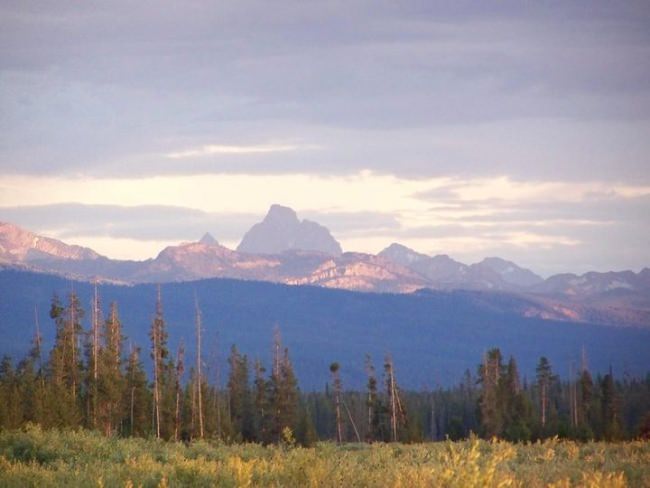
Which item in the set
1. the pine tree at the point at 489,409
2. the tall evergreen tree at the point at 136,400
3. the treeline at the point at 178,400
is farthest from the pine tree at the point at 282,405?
the pine tree at the point at 489,409

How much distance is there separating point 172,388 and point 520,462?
6013 cm

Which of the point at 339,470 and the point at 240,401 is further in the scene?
the point at 240,401

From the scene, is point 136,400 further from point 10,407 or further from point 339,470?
point 339,470

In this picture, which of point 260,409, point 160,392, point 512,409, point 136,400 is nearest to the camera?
point 136,400

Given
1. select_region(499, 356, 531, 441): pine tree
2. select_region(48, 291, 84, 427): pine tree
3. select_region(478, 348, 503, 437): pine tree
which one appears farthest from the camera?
select_region(478, 348, 503, 437): pine tree

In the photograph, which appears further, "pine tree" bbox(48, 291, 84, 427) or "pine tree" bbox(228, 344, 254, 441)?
"pine tree" bbox(228, 344, 254, 441)

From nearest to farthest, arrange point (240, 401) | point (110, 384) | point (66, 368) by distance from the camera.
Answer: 1. point (110, 384)
2. point (66, 368)
3. point (240, 401)

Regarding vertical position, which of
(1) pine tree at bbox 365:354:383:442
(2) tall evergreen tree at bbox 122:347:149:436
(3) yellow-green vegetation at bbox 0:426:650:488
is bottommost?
(1) pine tree at bbox 365:354:383:442

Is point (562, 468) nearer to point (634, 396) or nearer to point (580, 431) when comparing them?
point (580, 431)

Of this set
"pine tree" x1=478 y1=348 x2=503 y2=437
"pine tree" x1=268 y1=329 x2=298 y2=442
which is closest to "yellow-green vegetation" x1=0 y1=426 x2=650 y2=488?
"pine tree" x1=268 y1=329 x2=298 y2=442

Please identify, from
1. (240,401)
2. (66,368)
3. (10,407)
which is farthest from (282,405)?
(10,407)

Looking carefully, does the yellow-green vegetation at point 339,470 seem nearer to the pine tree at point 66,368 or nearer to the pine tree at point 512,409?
the pine tree at point 66,368

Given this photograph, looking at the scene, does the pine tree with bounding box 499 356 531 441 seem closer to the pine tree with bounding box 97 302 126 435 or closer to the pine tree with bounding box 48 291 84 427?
the pine tree with bounding box 97 302 126 435

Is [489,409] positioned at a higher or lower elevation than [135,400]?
lower
